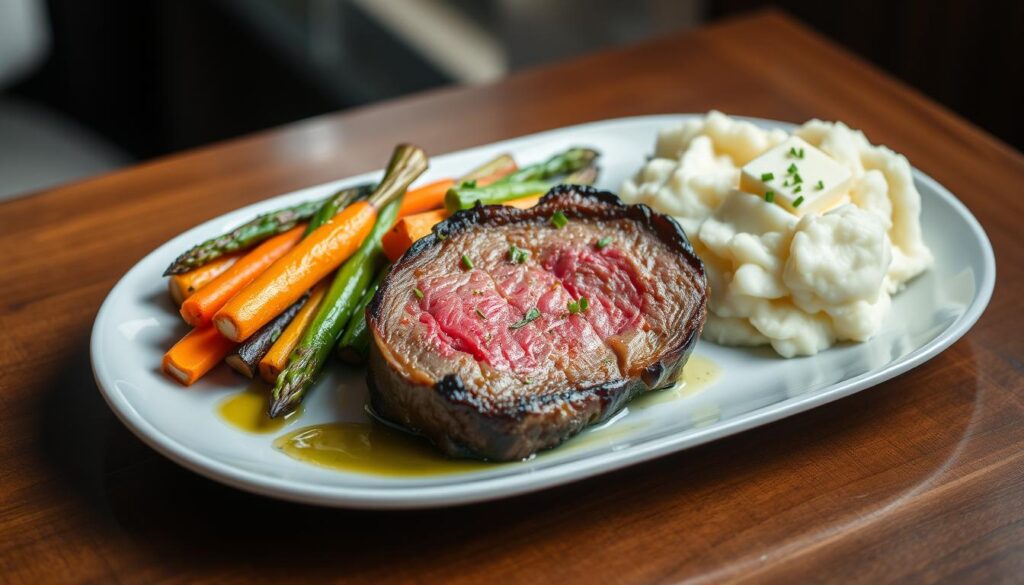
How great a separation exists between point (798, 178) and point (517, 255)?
34.7 inches

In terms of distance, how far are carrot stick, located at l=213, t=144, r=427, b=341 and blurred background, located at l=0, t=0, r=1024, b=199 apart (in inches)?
90.7

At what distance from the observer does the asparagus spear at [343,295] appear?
2896 millimetres

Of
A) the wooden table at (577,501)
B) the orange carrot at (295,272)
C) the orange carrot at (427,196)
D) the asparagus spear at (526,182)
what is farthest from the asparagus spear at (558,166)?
the wooden table at (577,501)

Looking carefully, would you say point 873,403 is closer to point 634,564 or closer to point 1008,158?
point 634,564

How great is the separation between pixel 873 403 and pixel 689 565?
33.1 inches

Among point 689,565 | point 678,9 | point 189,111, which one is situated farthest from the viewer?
point 189,111

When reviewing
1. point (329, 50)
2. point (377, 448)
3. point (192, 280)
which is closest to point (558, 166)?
point (192, 280)

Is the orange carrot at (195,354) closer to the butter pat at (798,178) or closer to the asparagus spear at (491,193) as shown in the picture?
the asparagus spear at (491,193)

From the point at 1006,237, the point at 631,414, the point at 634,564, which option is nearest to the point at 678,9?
the point at 1006,237

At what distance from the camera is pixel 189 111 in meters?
7.87

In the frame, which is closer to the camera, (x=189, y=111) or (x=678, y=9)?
Answer: (x=678, y=9)

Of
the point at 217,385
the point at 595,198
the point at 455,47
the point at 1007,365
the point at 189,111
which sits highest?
the point at 595,198

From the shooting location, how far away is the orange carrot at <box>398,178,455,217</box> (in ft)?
11.8

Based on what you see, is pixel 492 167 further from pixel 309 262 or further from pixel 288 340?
pixel 288 340
